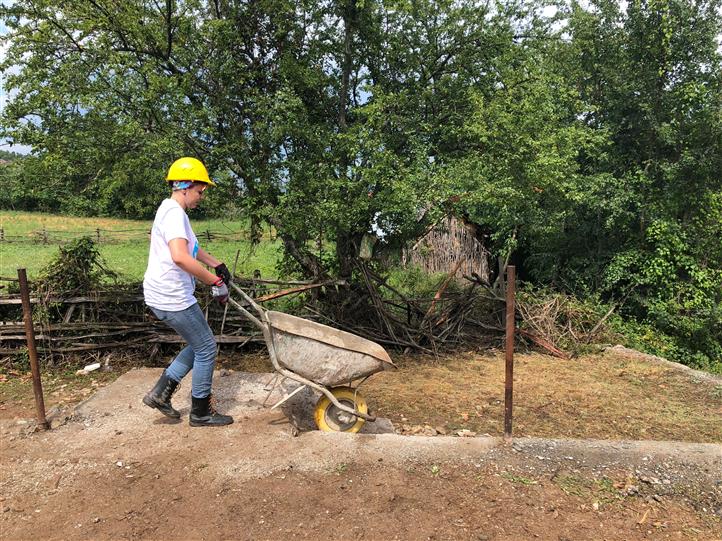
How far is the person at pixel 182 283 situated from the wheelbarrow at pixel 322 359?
0.39m

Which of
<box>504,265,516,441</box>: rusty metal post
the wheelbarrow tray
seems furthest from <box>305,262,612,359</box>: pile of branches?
<box>504,265,516,441</box>: rusty metal post

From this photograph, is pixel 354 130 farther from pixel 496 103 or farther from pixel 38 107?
pixel 38 107

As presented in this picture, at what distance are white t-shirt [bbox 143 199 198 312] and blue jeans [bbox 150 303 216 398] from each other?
65mm

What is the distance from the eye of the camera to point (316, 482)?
3.05 meters

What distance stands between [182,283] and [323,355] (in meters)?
1.11

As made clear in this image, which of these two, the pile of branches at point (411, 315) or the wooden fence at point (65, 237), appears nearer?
the pile of branches at point (411, 315)

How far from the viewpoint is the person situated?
10.8ft

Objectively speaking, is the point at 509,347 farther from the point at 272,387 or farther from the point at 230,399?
the point at 230,399

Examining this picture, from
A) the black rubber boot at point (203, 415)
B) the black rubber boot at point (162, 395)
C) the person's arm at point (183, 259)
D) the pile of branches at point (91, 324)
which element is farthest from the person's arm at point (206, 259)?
the pile of branches at point (91, 324)

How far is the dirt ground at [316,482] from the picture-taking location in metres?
2.69

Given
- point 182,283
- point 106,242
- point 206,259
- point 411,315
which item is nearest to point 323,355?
point 182,283

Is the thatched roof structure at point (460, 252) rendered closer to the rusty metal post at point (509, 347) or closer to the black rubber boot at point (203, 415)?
the rusty metal post at point (509, 347)

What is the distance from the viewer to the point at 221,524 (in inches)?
105

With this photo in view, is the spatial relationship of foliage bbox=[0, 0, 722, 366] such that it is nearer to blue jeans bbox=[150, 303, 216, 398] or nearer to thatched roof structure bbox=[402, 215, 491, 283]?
blue jeans bbox=[150, 303, 216, 398]
